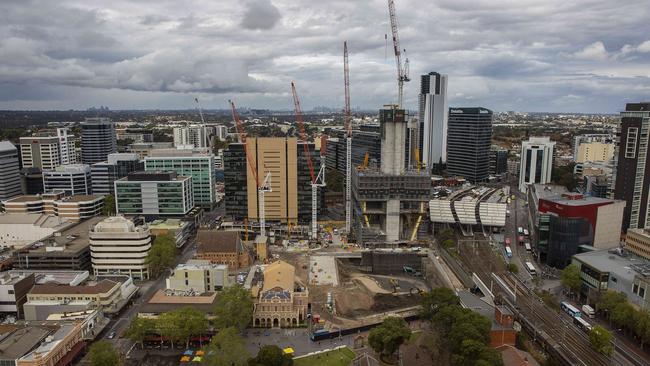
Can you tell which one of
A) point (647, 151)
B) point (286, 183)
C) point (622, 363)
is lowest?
point (622, 363)

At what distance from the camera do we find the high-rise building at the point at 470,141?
15600cm

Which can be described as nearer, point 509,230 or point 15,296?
point 15,296

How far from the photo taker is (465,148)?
163 meters

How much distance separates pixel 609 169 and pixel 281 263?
108453 mm

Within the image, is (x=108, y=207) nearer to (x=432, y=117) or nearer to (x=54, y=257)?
(x=54, y=257)

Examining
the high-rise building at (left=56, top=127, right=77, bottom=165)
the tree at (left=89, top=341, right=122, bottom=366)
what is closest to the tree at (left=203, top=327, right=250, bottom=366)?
the tree at (left=89, top=341, right=122, bottom=366)

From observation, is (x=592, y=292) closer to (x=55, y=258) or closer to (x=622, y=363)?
(x=622, y=363)

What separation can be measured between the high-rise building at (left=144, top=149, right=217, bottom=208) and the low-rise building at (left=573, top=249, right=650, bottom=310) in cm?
8631

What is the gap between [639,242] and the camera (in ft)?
258

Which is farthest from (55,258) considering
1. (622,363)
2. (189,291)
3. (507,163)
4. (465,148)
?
A: (507,163)

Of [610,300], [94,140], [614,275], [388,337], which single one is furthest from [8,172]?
[614,275]

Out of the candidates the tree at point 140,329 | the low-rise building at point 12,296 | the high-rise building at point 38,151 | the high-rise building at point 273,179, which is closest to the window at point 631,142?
the high-rise building at point 273,179

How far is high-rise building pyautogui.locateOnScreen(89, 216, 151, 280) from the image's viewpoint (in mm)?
78125

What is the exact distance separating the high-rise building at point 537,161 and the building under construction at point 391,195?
56355 mm
